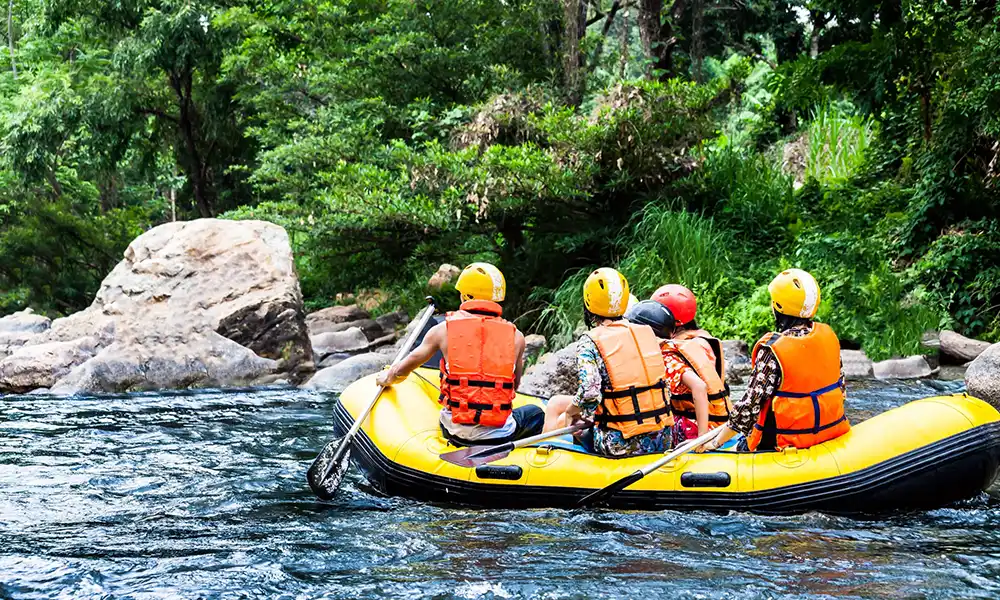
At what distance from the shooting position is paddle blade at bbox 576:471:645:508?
15.1 feet

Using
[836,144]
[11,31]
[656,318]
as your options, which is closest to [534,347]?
[656,318]

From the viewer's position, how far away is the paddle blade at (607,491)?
4590 mm

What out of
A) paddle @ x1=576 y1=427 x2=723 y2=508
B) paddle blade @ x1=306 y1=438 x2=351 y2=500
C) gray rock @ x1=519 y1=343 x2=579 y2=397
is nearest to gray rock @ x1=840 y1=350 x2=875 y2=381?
gray rock @ x1=519 y1=343 x2=579 y2=397

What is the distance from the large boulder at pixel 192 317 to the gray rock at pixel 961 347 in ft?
22.8

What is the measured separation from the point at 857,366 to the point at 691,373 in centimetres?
490

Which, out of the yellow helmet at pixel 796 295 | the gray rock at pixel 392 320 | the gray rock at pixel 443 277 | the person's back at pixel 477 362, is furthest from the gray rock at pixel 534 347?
the yellow helmet at pixel 796 295

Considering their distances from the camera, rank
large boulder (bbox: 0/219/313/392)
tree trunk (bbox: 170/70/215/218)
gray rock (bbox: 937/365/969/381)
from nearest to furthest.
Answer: gray rock (bbox: 937/365/969/381)
large boulder (bbox: 0/219/313/392)
tree trunk (bbox: 170/70/215/218)

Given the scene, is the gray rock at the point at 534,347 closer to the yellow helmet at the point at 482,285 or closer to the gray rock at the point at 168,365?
the gray rock at the point at 168,365

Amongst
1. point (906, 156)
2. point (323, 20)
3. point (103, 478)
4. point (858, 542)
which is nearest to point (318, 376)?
point (103, 478)

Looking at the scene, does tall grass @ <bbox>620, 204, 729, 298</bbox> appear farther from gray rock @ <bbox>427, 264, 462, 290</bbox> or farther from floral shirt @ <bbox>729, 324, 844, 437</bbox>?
floral shirt @ <bbox>729, 324, 844, 437</bbox>

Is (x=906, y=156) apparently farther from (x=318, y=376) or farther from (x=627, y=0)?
(x=318, y=376)

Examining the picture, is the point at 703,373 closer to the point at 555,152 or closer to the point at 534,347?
the point at 534,347

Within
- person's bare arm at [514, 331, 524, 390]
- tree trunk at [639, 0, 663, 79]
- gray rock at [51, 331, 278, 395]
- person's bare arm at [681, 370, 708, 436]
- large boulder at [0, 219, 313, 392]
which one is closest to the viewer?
person's bare arm at [681, 370, 708, 436]

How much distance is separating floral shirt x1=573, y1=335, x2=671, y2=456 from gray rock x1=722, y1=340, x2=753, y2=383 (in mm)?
4214
